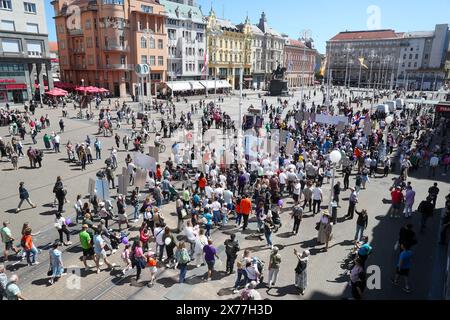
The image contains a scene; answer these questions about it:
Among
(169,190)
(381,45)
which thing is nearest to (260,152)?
(169,190)

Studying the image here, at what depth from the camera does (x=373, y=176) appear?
65.1 ft

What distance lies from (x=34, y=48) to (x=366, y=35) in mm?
104128

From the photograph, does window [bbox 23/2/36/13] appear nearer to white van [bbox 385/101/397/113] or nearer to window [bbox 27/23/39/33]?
window [bbox 27/23/39/33]

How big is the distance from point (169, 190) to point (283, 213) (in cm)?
526

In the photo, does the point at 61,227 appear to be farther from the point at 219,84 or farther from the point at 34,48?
the point at 219,84

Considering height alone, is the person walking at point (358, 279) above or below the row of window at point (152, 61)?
below

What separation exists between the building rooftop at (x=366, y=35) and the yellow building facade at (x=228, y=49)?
49.9 m

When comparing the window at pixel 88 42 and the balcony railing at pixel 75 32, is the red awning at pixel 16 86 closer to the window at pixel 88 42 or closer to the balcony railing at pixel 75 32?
the window at pixel 88 42

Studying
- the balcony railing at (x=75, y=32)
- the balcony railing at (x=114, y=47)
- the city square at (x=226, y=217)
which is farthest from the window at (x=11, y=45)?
the city square at (x=226, y=217)

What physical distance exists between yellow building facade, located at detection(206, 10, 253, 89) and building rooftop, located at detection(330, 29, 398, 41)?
4985 cm

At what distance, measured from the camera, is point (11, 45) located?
44844 mm

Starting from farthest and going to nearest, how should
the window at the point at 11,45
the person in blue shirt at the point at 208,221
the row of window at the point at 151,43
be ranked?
the row of window at the point at 151,43 < the window at the point at 11,45 < the person in blue shirt at the point at 208,221

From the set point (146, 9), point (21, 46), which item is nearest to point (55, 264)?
point (21, 46)

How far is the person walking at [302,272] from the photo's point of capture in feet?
29.0
